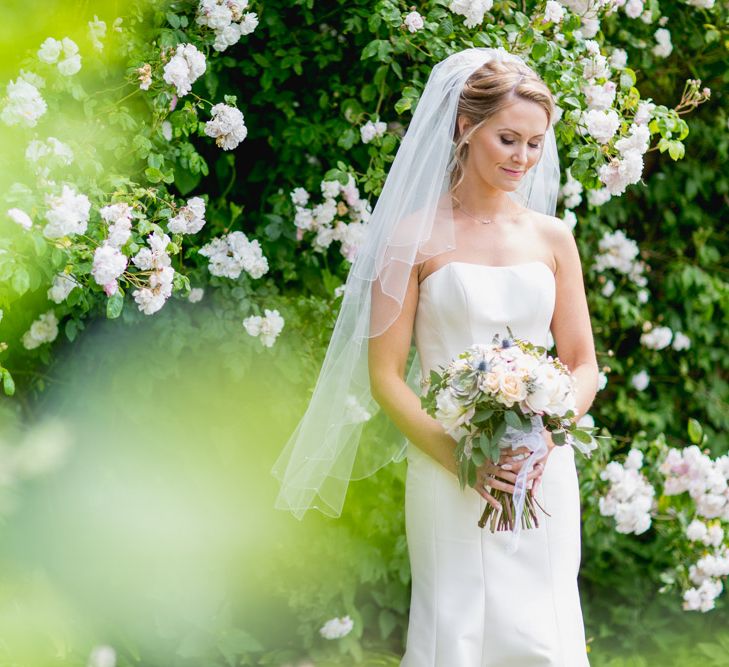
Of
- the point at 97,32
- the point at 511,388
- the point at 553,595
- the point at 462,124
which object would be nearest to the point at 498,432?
the point at 511,388

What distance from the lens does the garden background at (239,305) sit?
9.33 feet

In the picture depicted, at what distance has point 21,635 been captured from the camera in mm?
3279

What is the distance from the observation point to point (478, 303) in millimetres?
2695

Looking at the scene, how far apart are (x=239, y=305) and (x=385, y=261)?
2.72ft

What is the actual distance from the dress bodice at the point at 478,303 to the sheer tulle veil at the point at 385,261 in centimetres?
9

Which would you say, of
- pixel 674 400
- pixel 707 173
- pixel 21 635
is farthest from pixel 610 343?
pixel 21 635

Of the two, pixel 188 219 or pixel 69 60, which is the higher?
pixel 69 60

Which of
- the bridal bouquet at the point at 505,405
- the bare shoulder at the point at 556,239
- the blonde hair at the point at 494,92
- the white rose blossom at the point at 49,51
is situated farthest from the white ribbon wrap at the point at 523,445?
the white rose blossom at the point at 49,51

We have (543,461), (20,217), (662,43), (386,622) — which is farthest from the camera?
(662,43)

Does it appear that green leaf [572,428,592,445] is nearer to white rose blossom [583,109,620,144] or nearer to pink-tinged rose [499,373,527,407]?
pink-tinged rose [499,373,527,407]

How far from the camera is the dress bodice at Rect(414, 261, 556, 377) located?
8.88ft

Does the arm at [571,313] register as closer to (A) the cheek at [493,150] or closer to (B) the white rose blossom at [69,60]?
(A) the cheek at [493,150]

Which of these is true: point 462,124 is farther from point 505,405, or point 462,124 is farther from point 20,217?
point 20,217

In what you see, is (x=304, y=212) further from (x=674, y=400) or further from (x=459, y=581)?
(x=674, y=400)
